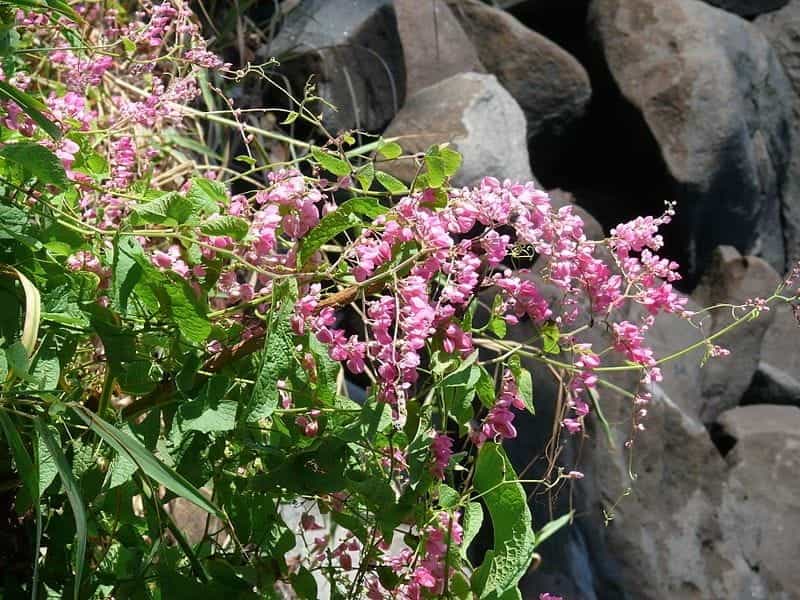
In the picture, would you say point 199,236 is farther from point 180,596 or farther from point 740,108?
point 740,108

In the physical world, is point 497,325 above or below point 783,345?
above

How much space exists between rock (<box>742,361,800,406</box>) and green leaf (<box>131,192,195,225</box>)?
282 cm

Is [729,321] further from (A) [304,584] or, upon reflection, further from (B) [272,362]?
(B) [272,362]

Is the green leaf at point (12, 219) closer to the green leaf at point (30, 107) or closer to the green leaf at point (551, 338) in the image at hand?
the green leaf at point (30, 107)

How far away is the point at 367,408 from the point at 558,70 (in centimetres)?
235

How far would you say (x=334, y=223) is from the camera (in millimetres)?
731

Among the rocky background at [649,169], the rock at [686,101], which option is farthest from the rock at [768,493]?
the rock at [686,101]

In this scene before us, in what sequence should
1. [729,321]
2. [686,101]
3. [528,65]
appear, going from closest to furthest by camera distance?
[528,65], [686,101], [729,321]

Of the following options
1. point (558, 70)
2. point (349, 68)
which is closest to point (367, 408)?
point (349, 68)

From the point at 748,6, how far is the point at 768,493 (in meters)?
1.58

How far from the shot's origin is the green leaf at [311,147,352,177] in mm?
768

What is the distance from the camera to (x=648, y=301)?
2.70ft

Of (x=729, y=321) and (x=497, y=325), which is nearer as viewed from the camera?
(x=497, y=325)

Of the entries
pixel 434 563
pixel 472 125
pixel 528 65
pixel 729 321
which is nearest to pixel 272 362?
pixel 434 563
